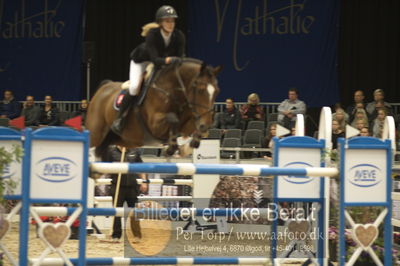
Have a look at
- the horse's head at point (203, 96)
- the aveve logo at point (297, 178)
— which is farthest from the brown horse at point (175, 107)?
the aveve logo at point (297, 178)

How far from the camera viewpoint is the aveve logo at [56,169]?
428cm

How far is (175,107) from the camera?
5875mm

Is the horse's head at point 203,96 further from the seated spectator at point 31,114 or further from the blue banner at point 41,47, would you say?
the blue banner at point 41,47

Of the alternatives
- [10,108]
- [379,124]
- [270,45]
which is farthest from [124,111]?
[270,45]

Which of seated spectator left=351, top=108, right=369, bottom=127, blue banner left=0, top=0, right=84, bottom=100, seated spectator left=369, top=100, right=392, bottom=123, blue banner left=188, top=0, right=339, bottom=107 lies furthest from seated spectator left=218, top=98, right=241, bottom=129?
blue banner left=0, top=0, right=84, bottom=100

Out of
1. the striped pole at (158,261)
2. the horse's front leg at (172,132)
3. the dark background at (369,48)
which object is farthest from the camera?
the dark background at (369,48)

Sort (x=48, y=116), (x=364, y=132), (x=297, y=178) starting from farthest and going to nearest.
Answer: (x=48, y=116), (x=364, y=132), (x=297, y=178)

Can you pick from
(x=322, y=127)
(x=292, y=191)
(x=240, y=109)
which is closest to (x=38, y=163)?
(x=292, y=191)

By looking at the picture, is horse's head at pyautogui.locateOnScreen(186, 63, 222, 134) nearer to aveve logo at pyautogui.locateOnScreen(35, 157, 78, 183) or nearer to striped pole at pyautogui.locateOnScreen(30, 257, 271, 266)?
striped pole at pyautogui.locateOnScreen(30, 257, 271, 266)

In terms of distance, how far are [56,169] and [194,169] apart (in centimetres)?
85

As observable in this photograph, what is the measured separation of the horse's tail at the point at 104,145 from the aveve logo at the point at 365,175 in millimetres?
2656

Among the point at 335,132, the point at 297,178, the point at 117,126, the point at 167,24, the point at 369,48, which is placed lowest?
the point at 297,178

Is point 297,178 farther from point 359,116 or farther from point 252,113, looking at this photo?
point 252,113

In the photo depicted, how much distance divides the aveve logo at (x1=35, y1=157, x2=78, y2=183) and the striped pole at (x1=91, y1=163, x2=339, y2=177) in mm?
144
